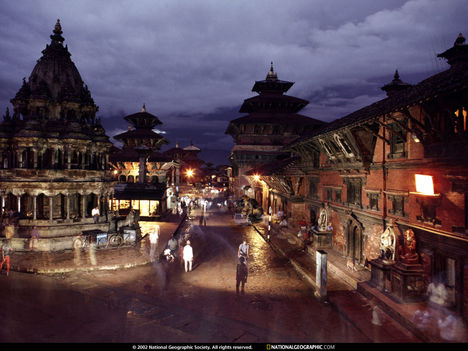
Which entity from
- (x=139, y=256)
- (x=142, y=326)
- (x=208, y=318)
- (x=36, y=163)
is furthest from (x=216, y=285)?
(x=36, y=163)

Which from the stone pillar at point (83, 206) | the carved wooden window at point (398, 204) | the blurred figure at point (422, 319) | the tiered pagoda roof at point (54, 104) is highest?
the tiered pagoda roof at point (54, 104)

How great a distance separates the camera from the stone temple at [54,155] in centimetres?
2044

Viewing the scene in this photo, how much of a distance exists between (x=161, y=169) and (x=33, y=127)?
2683 centimetres

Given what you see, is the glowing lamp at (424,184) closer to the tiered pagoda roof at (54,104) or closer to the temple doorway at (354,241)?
the temple doorway at (354,241)

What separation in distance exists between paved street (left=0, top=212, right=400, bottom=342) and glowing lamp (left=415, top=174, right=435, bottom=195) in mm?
5324

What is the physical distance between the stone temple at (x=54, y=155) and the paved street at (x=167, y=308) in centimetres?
756

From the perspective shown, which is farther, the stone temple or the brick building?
the stone temple

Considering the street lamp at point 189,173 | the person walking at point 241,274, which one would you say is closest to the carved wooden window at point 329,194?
the person walking at point 241,274

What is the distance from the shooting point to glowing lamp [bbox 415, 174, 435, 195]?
10274 millimetres

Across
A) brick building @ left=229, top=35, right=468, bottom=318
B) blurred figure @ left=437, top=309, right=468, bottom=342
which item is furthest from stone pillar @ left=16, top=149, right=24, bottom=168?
blurred figure @ left=437, top=309, right=468, bottom=342

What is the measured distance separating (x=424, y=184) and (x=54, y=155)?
22509 millimetres

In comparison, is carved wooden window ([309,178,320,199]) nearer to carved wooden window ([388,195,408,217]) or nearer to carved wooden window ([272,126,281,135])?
carved wooden window ([388,195,408,217])

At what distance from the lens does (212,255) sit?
18312mm

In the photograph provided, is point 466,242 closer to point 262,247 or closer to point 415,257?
point 415,257
